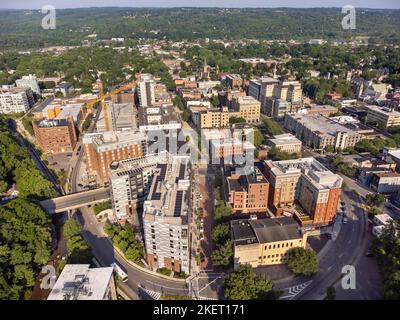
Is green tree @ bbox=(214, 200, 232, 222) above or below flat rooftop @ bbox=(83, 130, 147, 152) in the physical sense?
below

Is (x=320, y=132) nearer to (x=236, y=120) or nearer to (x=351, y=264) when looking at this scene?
(x=236, y=120)

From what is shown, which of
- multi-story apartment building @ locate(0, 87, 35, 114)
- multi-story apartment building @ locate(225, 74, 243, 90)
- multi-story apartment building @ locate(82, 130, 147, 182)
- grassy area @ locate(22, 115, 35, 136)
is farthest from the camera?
multi-story apartment building @ locate(225, 74, 243, 90)

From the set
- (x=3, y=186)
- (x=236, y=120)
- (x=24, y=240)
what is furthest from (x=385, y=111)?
(x=3, y=186)

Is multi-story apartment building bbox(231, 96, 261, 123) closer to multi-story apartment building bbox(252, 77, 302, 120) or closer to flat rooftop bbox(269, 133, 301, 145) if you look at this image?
multi-story apartment building bbox(252, 77, 302, 120)

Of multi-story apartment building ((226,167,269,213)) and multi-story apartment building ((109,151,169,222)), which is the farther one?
multi-story apartment building ((226,167,269,213))

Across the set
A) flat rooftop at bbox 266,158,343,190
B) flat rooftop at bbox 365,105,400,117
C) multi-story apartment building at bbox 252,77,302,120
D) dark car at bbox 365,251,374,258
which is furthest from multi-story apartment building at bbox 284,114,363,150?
dark car at bbox 365,251,374,258

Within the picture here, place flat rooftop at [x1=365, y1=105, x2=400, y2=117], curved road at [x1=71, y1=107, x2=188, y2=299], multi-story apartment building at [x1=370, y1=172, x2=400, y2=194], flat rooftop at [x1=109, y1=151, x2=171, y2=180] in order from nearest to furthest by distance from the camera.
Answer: curved road at [x1=71, y1=107, x2=188, y2=299]
flat rooftop at [x1=109, y1=151, x2=171, y2=180]
multi-story apartment building at [x1=370, y1=172, x2=400, y2=194]
flat rooftop at [x1=365, y1=105, x2=400, y2=117]
